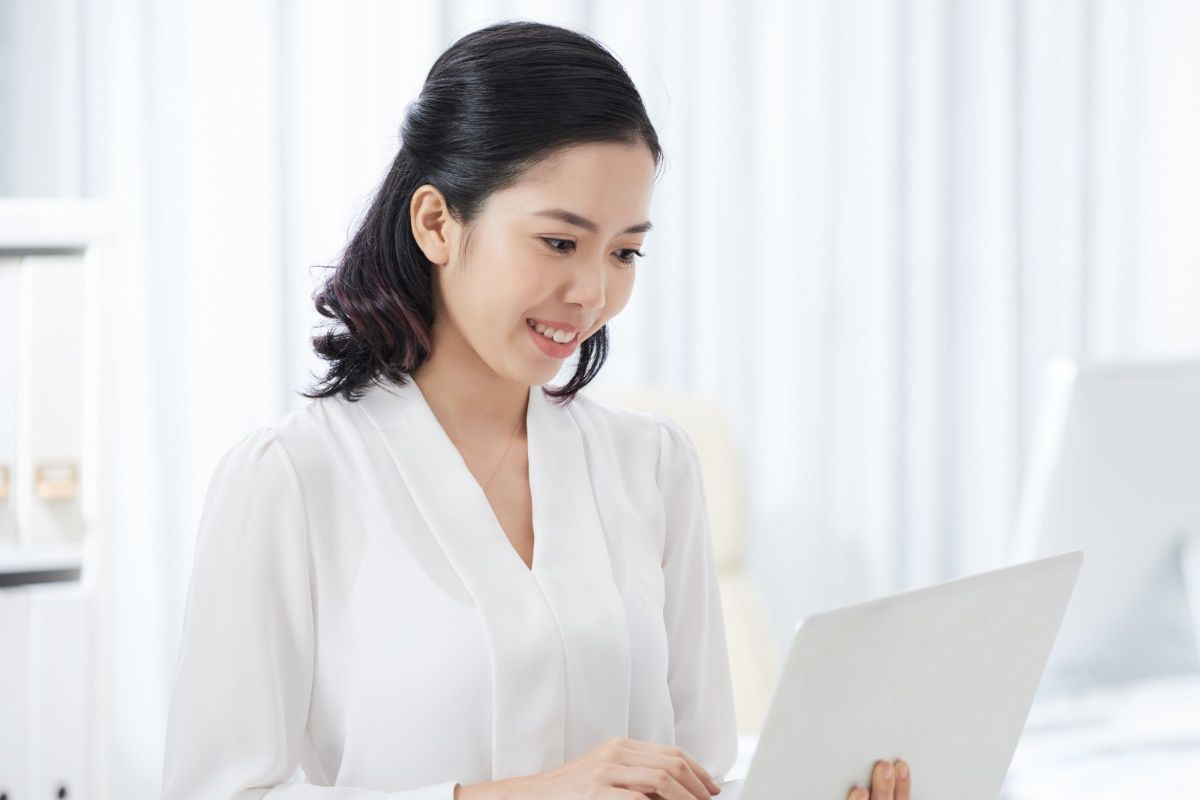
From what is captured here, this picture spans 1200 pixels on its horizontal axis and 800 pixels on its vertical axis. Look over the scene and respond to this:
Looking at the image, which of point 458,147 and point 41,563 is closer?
point 458,147

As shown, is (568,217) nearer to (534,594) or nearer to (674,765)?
(534,594)

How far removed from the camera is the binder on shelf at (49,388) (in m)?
1.71

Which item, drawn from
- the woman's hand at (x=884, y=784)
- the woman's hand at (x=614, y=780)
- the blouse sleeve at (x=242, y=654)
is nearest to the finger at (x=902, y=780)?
the woman's hand at (x=884, y=784)

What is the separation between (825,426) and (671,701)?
5.67 ft

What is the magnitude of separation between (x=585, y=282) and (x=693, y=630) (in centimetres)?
44

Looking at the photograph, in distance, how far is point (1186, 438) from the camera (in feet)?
4.59

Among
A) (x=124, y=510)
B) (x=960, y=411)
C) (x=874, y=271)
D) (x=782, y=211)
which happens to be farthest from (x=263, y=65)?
(x=960, y=411)

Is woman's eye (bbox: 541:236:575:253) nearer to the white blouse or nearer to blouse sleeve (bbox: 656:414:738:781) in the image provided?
the white blouse

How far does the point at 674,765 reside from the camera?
3.21 ft

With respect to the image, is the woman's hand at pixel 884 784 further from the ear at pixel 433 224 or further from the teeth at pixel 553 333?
the ear at pixel 433 224

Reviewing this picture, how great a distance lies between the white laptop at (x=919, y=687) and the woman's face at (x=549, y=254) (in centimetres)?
42

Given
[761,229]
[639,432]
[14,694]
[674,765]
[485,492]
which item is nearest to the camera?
[674,765]

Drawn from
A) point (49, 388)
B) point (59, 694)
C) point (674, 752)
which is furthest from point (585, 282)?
point (59, 694)

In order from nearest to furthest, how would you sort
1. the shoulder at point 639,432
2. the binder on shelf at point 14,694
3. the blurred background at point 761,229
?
the shoulder at point 639,432, the binder on shelf at point 14,694, the blurred background at point 761,229
